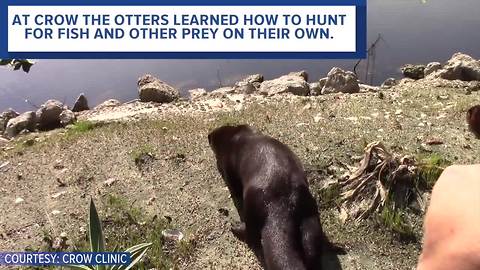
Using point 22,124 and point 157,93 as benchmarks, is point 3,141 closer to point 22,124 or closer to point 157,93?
point 22,124

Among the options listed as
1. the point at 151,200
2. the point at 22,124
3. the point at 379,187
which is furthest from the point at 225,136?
the point at 22,124

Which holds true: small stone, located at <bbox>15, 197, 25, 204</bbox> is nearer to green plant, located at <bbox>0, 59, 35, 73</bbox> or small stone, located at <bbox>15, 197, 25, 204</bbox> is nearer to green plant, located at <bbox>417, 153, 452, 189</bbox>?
green plant, located at <bbox>0, 59, 35, 73</bbox>

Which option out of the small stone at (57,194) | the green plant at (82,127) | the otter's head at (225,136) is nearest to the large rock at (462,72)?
the otter's head at (225,136)

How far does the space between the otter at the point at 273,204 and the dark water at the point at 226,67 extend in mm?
7685

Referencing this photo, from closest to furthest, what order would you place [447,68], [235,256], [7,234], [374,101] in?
[235,256] < [7,234] < [374,101] < [447,68]

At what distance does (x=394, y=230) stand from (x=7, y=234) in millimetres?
4143

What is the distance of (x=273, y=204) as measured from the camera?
5.79 meters

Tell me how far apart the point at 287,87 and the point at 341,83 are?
1.04m

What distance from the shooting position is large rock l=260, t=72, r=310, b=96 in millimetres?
11617

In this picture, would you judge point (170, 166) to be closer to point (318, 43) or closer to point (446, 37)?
point (318, 43)

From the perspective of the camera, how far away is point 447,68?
11914 mm

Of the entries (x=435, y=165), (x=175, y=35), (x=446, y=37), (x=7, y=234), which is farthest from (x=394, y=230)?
(x=446, y=37)

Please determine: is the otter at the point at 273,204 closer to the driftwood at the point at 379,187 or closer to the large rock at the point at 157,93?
the driftwood at the point at 379,187

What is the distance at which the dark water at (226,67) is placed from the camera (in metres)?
14.3
